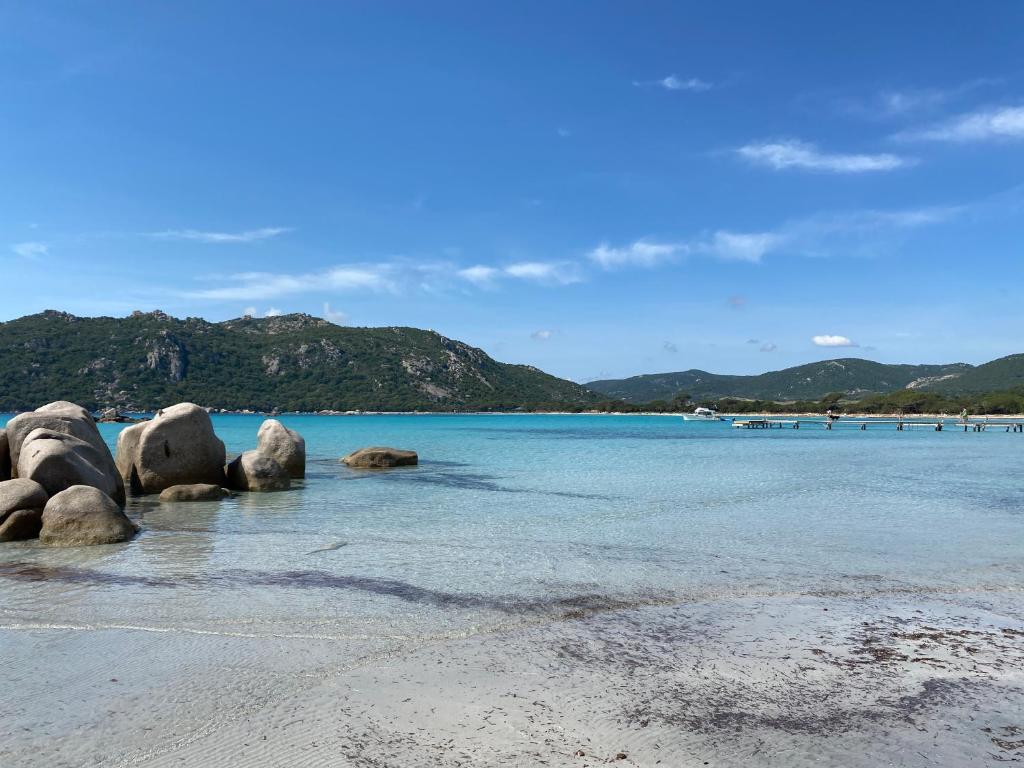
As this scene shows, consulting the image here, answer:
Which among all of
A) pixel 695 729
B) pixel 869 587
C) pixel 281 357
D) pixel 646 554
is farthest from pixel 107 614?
pixel 281 357

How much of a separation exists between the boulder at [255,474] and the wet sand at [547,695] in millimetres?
14259

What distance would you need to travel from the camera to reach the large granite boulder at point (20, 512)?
13.1 meters

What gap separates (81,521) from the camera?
42.4 ft

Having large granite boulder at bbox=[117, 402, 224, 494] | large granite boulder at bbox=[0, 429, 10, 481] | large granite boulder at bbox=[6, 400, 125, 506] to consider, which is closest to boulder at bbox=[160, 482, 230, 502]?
large granite boulder at bbox=[6, 400, 125, 506]

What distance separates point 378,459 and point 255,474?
9001 mm

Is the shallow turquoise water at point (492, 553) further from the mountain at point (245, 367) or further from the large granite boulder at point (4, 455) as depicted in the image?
the mountain at point (245, 367)

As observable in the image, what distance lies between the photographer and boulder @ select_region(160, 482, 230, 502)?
63.8 ft

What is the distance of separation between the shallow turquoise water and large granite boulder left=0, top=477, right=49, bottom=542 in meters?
0.84

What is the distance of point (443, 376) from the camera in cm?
16712

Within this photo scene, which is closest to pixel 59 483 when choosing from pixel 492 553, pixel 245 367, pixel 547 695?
pixel 492 553

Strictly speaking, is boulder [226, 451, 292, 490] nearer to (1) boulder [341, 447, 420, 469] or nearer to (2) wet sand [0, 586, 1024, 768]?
(1) boulder [341, 447, 420, 469]

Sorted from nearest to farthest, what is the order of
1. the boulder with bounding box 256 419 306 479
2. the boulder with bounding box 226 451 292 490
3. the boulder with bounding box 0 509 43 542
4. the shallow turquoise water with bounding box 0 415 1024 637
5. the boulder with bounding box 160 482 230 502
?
the shallow turquoise water with bounding box 0 415 1024 637 → the boulder with bounding box 0 509 43 542 → the boulder with bounding box 160 482 230 502 → the boulder with bounding box 226 451 292 490 → the boulder with bounding box 256 419 306 479

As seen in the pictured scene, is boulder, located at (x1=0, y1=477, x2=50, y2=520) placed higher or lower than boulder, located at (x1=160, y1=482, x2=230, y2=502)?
higher

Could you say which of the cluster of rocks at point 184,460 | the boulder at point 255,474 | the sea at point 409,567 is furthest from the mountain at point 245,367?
the sea at point 409,567
